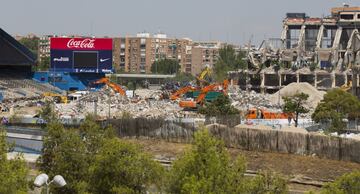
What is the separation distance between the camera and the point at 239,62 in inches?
5379

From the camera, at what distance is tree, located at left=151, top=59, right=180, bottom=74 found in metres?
147

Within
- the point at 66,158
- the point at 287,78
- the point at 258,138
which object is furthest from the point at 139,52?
the point at 66,158

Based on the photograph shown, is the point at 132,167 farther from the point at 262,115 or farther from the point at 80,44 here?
the point at 80,44

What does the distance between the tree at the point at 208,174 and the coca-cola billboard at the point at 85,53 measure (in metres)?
72.9

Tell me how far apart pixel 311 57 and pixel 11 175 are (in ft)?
303

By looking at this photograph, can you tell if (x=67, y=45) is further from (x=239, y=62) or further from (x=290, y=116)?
(x=239, y=62)

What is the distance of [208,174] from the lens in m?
16.5

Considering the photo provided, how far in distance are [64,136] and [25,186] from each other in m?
3.66

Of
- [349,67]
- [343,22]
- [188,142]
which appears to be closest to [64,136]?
[188,142]

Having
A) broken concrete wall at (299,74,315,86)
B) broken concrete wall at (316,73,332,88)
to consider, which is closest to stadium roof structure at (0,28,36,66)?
broken concrete wall at (299,74,315,86)

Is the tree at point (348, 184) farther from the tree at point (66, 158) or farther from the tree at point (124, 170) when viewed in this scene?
the tree at point (66, 158)

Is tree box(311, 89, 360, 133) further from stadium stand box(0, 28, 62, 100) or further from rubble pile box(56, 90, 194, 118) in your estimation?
stadium stand box(0, 28, 62, 100)

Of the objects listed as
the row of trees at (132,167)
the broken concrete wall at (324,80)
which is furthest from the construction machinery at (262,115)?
the broken concrete wall at (324,80)

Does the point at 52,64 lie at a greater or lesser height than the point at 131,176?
greater
